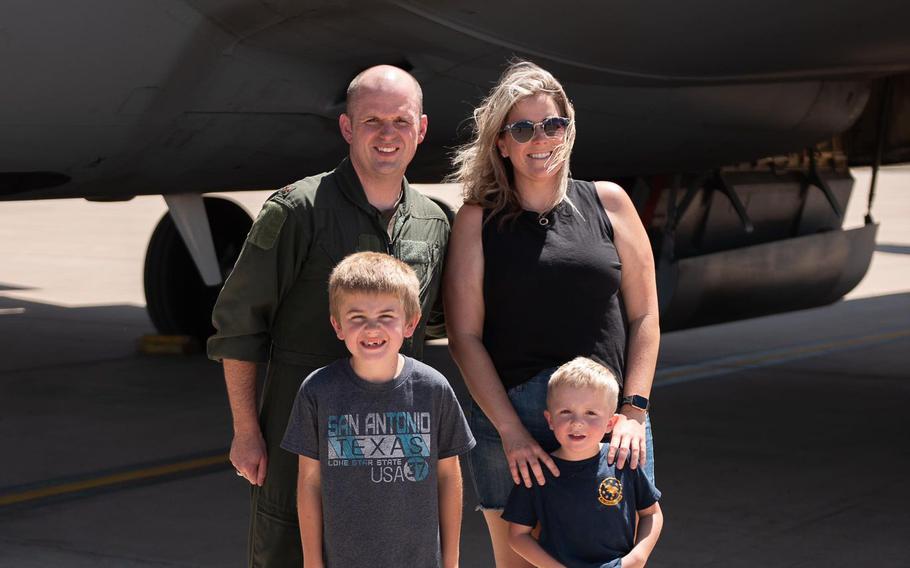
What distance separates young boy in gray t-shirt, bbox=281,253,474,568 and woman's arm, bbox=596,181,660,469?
0.61m

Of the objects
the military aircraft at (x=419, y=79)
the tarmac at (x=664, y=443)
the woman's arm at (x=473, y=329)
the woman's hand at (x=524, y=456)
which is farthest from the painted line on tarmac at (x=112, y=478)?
the woman's hand at (x=524, y=456)

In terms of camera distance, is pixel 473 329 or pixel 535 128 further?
pixel 473 329

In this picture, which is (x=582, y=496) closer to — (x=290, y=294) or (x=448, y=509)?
(x=448, y=509)

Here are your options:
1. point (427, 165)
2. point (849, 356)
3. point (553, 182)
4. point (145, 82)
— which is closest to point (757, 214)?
point (849, 356)

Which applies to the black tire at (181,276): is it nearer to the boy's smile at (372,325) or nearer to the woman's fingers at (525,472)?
the woman's fingers at (525,472)

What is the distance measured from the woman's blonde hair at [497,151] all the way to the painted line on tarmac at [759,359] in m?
5.62

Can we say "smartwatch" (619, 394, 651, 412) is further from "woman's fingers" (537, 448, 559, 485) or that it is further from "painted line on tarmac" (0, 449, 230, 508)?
"painted line on tarmac" (0, 449, 230, 508)

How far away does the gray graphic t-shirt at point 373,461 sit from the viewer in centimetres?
297

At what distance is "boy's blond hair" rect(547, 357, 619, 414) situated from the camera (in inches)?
125

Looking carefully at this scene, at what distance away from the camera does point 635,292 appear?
350 cm

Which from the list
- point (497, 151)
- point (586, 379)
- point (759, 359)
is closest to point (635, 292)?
point (586, 379)

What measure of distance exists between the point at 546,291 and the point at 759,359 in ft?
23.1

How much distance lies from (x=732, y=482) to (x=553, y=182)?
3197mm

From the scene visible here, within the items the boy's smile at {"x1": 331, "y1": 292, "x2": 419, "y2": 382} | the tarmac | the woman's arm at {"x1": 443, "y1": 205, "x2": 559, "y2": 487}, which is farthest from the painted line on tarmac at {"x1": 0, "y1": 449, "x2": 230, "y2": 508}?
the boy's smile at {"x1": 331, "y1": 292, "x2": 419, "y2": 382}
